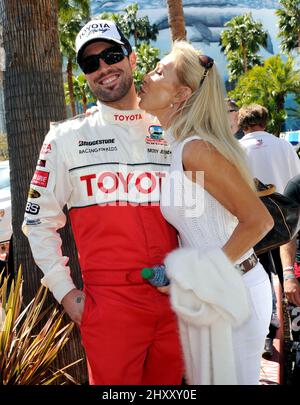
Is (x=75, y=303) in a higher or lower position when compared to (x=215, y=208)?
lower

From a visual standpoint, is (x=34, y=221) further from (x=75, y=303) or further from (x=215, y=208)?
(x=215, y=208)

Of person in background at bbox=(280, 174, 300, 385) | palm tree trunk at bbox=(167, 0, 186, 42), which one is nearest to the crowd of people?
person in background at bbox=(280, 174, 300, 385)

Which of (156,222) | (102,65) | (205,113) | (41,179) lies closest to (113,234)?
(156,222)

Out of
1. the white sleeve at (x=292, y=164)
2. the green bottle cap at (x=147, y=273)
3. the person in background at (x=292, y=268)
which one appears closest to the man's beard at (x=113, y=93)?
the green bottle cap at (x=147, y=273)

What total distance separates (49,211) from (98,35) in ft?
3.05

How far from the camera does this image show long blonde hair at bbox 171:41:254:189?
93.5 inches

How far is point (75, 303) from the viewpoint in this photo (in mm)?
2758

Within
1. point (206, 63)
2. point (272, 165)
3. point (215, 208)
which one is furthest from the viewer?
point (272, 165)

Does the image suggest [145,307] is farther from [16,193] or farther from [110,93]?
[16,193]

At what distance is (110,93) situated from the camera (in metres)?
2.89

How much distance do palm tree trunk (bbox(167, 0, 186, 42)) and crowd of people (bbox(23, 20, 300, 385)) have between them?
15.8 feet

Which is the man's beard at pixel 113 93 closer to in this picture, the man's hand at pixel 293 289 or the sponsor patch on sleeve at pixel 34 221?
the sponsor patch on sleeve at pixel 34 221
